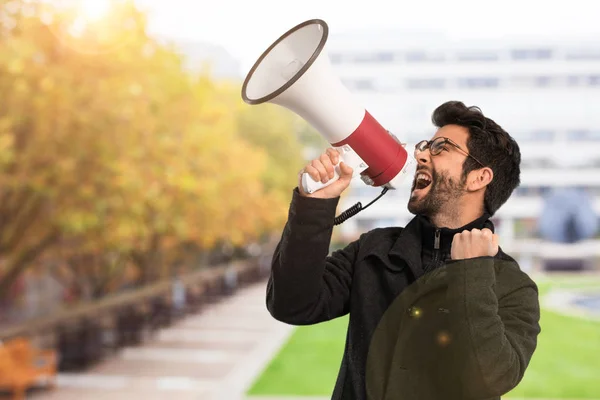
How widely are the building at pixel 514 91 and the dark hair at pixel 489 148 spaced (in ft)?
79.7

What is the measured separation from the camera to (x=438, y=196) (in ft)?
3.76

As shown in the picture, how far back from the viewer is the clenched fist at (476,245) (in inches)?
39.6

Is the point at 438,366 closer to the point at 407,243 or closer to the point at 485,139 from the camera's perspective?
the point at 407,243

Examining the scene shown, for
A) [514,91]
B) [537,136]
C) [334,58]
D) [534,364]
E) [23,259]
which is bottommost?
[534,364]

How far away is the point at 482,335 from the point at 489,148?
332 millimetres

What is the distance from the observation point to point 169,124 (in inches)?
287

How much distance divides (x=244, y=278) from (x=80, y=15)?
1199 centimetres

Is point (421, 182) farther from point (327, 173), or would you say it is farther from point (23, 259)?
point (23, 259)

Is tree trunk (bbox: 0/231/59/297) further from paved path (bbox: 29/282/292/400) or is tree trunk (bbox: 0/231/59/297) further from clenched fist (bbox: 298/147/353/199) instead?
clenched fist (bbox: 298/147/353/199)

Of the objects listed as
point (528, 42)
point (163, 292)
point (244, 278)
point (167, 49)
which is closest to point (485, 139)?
point (167, 49)

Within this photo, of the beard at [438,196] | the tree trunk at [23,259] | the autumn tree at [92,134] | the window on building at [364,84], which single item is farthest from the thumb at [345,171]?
the window on building at [364,84]

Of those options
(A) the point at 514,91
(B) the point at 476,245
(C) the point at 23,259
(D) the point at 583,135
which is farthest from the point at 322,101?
(D) the point at 583,135

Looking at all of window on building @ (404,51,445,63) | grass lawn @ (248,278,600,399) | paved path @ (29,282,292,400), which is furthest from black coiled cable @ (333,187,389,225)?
window on building @ (404,51,445,63)

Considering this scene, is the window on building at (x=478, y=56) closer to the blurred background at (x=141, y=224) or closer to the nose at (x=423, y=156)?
the blurred background at (x=141, y=224)
